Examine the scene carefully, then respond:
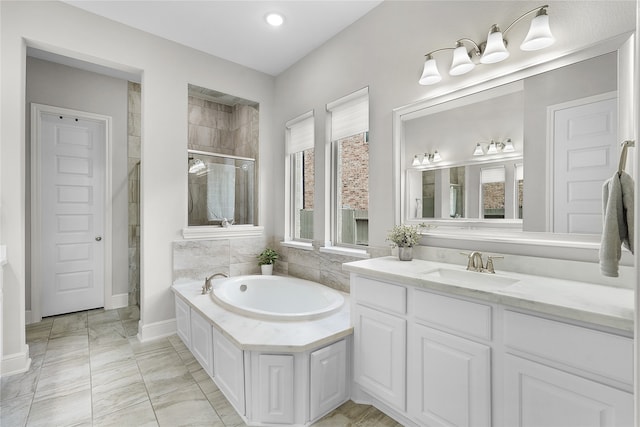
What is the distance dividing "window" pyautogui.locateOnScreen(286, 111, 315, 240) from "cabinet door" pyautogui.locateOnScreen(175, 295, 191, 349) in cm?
137

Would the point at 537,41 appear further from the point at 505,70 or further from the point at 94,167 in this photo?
the point at 94,167

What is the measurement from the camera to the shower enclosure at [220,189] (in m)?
3.19

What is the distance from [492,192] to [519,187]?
15 cm

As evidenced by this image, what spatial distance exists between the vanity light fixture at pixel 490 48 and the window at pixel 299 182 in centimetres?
165

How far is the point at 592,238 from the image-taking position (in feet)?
4.66

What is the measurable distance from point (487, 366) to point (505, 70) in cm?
159

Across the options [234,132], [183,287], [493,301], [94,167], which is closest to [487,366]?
[493,301]

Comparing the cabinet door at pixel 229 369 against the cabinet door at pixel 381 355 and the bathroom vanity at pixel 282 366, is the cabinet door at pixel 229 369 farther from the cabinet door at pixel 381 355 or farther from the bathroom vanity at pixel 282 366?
the cabinet door at pixel 381 355

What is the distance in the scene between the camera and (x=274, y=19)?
8.63 feet

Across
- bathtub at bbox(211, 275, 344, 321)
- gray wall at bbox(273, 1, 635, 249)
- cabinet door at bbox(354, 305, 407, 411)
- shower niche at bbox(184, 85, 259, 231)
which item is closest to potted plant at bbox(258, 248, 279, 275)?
bathtub at bbox(211, 275, 344, 321)

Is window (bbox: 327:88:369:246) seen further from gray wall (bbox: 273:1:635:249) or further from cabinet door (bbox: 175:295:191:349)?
cabinet door (bbox: 175:295:191:349)

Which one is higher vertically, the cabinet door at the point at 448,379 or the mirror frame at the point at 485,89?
the mirror frame at the point at 485,89

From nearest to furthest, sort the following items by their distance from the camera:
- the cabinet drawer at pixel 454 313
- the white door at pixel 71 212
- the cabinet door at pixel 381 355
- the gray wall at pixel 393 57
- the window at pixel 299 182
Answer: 1. the cabinet drawer at pixel 454 313
2. the gray wall at pixel 393 57
3. the cabinet door at pixel 381 355
4. the white door at pixel 71 212
5. the window at pixel 299 182

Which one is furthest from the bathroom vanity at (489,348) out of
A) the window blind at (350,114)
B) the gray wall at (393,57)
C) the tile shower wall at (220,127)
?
the tile shower wall at (220,127)
